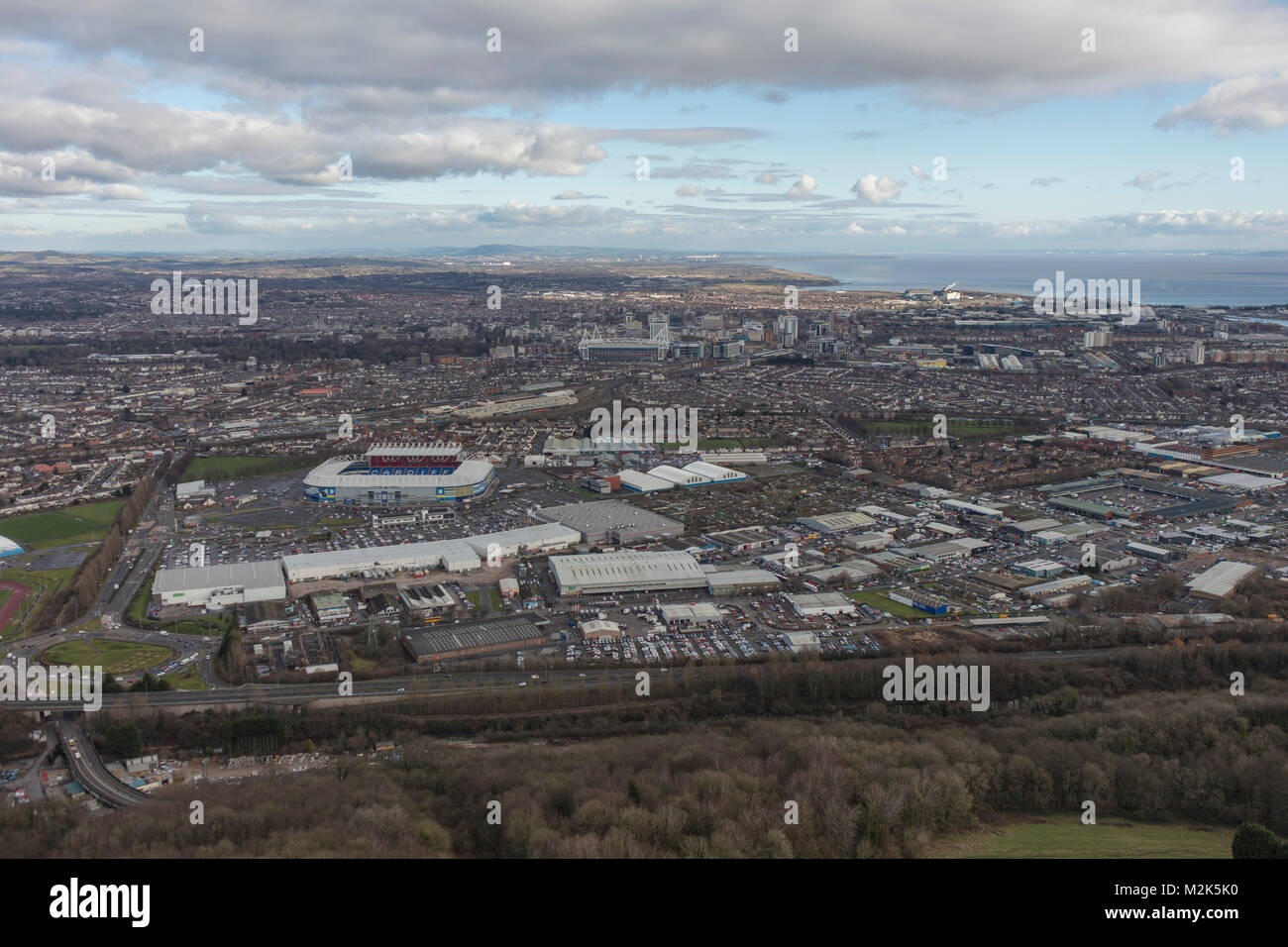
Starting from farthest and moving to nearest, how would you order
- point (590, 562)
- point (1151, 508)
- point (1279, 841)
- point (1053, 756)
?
1. point (1151, 508)
2. point (590, 562)
3. point (1053, 756)
4. point (1279, 841)

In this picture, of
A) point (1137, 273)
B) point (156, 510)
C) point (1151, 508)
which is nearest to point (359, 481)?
point (156, 510)

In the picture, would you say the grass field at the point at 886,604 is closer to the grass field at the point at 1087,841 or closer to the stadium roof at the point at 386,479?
the grass field at the point at 1087,841

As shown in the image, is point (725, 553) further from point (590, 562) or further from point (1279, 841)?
point (1279, 841)

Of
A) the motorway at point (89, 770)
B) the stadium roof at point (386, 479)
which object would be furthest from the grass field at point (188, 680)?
the stadium roof at point (386, 479)

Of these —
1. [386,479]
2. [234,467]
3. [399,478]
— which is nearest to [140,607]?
[386,479]

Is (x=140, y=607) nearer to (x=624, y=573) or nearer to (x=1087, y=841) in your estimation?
(x=624, y=573)

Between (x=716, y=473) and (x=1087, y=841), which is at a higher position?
(x=716, y=473)
